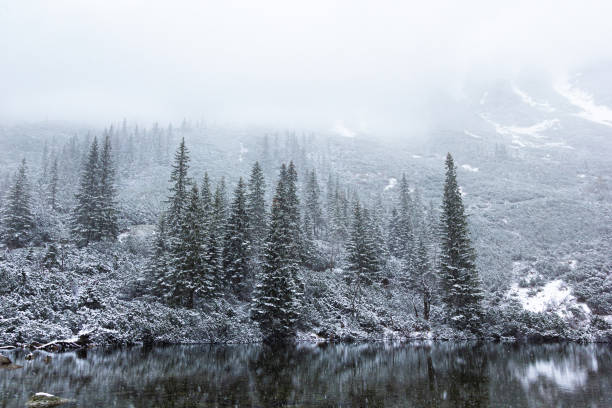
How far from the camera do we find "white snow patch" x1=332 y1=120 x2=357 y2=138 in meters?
171

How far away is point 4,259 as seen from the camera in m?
29.8

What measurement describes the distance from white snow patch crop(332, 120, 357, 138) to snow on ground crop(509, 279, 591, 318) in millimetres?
129665

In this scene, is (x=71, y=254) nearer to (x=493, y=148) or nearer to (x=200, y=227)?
(x=200, y=227)

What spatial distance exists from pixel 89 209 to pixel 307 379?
37.9 meters

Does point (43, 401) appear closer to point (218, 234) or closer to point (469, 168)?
point (218, 234)

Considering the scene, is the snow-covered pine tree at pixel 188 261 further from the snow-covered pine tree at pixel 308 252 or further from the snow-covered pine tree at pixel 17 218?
the snow-covered pine tree at pixel 17 218

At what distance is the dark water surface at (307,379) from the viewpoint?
13078 mm

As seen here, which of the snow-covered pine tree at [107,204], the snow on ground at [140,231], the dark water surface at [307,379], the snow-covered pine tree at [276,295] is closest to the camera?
the dark water surface at [307,379]

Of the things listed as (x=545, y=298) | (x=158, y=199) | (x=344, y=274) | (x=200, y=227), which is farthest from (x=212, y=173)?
(x=545, y=298)

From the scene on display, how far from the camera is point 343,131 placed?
180625 mm

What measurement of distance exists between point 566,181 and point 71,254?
10314 cm

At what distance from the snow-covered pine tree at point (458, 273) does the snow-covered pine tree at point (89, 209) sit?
123ft

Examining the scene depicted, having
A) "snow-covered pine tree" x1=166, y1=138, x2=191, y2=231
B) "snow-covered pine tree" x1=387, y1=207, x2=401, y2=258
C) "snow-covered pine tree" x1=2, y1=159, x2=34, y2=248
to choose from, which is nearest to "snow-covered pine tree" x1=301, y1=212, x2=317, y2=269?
"snow-covered pine tree" x1=387, y1=207, x2=401, y2=258

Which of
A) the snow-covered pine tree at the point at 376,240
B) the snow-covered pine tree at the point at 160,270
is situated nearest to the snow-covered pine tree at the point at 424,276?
the snow-covered pine tree at the point at 376,240
